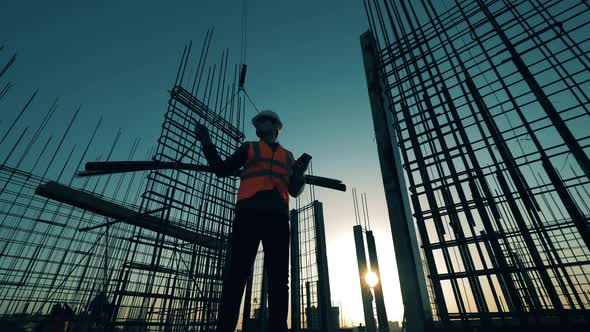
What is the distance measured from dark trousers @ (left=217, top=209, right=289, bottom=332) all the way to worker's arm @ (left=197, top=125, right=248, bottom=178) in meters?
0.48

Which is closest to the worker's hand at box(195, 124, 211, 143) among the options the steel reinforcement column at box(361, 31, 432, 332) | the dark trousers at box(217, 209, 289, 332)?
the dark trousers at box(217, 209, 289, 332)

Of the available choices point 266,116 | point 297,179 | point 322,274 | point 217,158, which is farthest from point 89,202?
point 297,179

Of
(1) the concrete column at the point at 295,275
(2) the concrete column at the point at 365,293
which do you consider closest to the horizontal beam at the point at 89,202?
(1) the concrete column at the point at 295,275

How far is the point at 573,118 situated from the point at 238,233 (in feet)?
10.6

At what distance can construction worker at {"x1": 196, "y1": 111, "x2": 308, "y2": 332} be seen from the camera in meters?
2.05

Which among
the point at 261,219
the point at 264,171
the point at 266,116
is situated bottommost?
the point at 261,219

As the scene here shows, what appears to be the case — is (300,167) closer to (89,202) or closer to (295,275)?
(295,275)

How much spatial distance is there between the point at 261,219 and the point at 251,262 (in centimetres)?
40

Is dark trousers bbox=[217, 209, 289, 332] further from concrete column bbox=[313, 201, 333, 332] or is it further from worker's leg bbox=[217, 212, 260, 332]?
concrete column bbox=[313, 201, 333, 332]

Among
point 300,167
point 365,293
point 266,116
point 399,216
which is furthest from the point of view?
point 365,293

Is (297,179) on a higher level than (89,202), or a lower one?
lower

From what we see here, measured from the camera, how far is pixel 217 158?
2.45 metres

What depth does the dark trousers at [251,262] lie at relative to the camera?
2021 millimetres

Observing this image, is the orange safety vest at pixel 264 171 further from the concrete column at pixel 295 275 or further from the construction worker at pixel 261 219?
the concrete column at pixel 295 275
